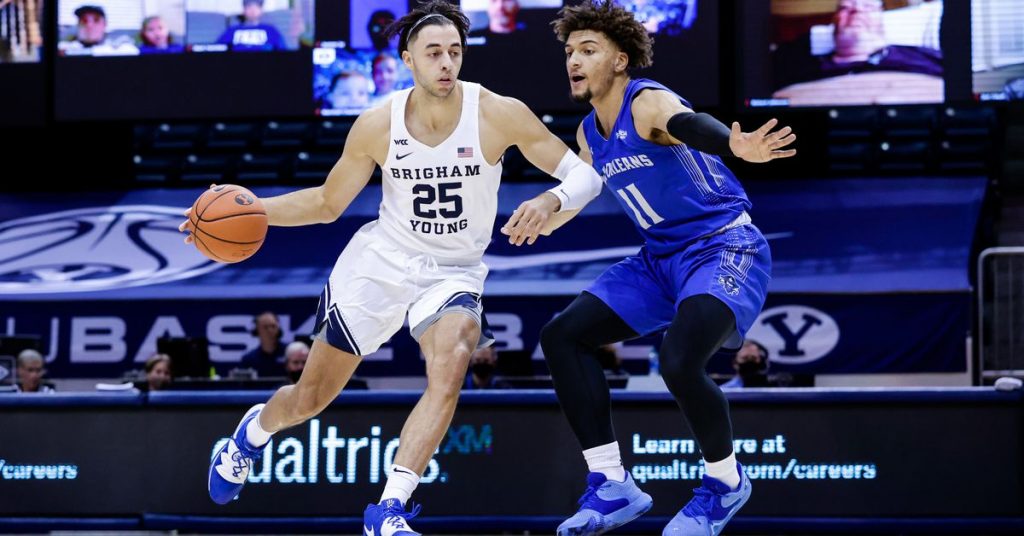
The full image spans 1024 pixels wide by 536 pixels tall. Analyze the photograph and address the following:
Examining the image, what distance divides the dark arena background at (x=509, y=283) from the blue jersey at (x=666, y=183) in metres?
2.07

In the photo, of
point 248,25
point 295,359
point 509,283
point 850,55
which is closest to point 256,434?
point 295,359

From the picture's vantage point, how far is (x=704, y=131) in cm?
457

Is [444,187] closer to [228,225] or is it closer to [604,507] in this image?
[228,225]

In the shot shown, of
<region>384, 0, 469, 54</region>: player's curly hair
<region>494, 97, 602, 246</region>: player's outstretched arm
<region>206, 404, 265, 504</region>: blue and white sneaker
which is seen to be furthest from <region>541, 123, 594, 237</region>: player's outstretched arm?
<region>206, 404, 265, 504</region>: blue and white sneaker

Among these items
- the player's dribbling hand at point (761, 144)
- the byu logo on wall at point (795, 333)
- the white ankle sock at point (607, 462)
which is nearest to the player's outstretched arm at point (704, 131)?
the player's dribbling hand at point (761, 144)

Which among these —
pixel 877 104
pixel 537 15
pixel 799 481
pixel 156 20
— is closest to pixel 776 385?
pixel 799 481

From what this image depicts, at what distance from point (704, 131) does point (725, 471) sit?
4.42ft

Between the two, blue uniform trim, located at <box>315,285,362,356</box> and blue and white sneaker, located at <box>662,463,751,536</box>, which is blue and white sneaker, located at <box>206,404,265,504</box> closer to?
blue uniform trim, located at <box>315,285,362,356</box>

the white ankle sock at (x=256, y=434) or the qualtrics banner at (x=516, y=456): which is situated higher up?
the white ankle sock at (x=256, y=434)

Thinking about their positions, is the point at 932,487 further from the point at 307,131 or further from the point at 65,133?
the point at 65,133

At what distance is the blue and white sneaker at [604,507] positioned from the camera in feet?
15.8

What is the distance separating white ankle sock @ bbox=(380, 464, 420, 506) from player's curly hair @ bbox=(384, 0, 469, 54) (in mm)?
1806

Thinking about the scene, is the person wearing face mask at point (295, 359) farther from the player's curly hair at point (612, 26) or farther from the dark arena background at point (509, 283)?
A: the player's curly hair at point (612, 26)

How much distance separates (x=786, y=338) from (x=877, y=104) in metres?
2.33
